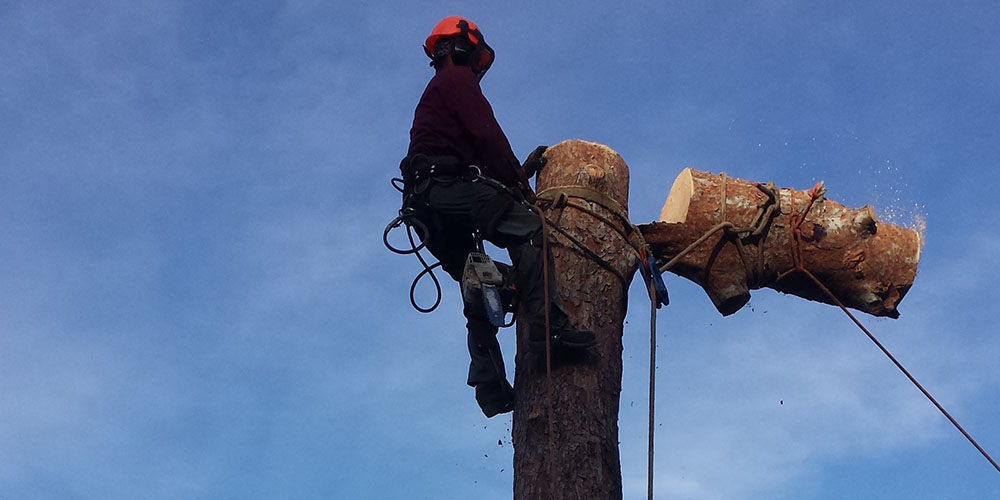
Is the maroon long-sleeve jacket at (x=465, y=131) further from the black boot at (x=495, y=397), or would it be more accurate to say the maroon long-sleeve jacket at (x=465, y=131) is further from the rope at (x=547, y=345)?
the black boot at (x=495, y=397)

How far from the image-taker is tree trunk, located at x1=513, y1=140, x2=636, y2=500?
420 centimetres

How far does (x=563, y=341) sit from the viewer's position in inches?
174

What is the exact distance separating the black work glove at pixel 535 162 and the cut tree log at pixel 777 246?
580 millimetres

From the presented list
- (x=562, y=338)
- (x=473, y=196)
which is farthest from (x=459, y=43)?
(x=562, y=338)

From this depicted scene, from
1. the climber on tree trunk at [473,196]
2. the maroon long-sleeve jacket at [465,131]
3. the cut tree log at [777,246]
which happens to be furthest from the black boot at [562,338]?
the cut tree log at [777,246]

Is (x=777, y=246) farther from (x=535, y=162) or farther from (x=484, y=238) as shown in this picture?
(x=484, y=238)

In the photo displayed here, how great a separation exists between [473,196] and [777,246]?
1695mm

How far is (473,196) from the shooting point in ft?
15.2

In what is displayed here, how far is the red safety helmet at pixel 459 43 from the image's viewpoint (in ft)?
16.4

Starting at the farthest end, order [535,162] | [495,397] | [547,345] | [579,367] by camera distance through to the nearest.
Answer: [535,162] < [495,397] < [579,367] < [547,345]

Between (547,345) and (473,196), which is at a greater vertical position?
(473,196)

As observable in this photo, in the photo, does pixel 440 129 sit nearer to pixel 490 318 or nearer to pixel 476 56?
pixel 476 56

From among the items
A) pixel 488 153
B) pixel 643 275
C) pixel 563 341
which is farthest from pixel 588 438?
pixel 488 153

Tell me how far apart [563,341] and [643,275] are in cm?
67
